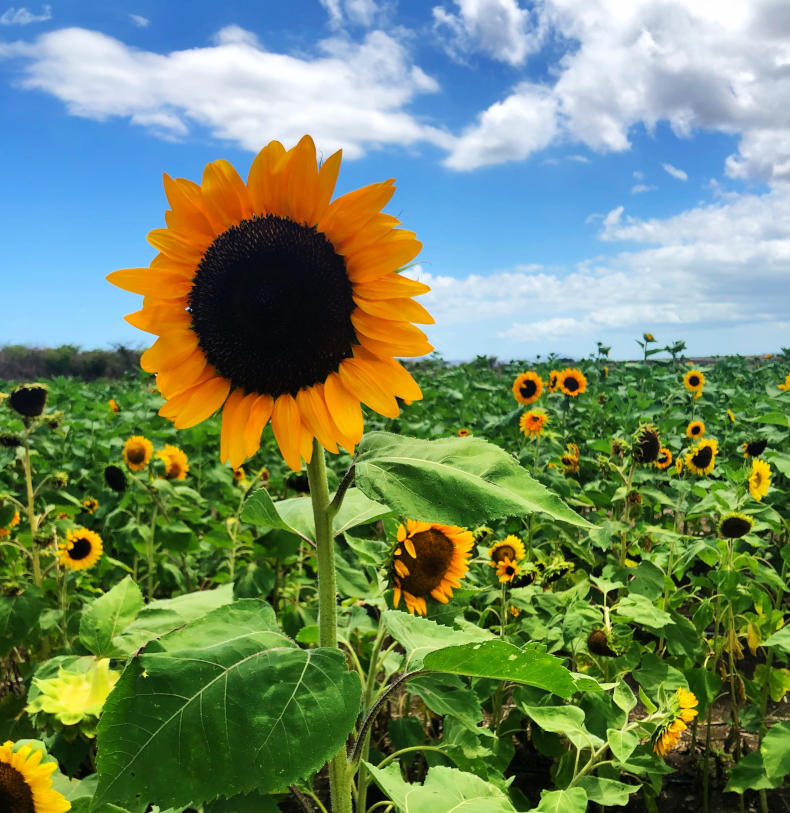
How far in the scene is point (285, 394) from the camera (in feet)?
3.86

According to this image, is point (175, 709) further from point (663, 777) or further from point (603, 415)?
point (603, 415)

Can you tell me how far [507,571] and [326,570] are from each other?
1612mm

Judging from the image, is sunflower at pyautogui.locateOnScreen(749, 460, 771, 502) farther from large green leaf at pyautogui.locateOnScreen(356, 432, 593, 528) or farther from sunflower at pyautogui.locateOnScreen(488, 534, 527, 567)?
large green leaf at pyautogui.locateOnScreen(356, 432, 593, 528)

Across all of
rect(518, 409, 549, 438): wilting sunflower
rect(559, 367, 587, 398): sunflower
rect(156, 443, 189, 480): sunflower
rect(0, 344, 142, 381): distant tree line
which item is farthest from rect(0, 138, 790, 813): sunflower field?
rect(0, 344, 142, 381): distant tree line

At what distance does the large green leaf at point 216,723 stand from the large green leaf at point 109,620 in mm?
768

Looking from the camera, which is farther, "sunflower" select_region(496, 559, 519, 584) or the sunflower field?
"sunflower" select_region(496, 559, 519, 584)

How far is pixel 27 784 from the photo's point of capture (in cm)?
152

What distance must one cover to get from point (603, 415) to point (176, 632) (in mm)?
8090

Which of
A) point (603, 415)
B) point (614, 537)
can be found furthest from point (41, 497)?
point (603, 415)

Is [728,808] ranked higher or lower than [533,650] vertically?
lower

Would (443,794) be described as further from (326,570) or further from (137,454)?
(137,454)

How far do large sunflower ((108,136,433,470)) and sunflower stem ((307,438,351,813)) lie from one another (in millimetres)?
55

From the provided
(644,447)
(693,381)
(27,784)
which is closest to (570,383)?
(693,381)

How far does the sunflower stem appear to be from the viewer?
119 cm
